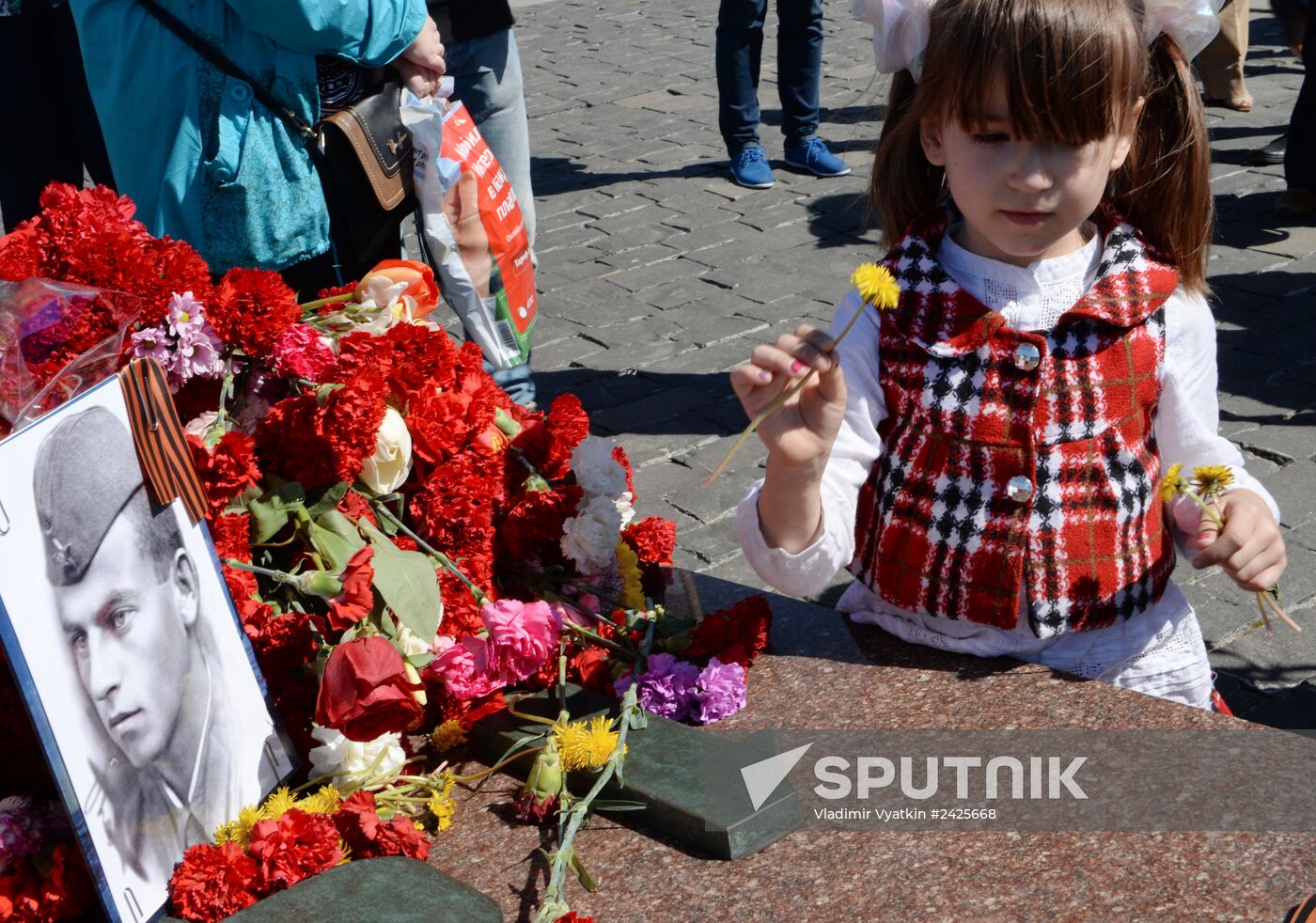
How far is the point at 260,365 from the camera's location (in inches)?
71.3

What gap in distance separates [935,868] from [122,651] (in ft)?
2.97

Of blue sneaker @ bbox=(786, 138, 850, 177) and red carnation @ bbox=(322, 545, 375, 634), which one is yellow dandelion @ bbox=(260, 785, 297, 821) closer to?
red carnation @ bbox=(322, 545, 375, 634)

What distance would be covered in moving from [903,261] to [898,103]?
0.25 m

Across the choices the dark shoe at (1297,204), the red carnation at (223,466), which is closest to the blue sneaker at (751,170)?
the dark shoe at (1297,204)

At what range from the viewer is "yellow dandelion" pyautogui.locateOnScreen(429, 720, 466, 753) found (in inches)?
71.0

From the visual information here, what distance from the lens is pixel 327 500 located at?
1762mm

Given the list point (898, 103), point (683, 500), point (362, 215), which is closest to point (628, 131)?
point (683, 500)

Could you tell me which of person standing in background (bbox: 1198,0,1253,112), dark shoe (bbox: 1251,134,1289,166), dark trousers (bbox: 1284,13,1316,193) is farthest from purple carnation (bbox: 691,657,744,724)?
person standing in background (bbox: 1198,0,1253,112)

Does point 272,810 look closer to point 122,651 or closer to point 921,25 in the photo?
point 122,651

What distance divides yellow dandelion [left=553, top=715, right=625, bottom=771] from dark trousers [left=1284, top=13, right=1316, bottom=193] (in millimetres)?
4681

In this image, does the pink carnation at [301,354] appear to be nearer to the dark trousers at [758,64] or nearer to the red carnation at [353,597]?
the red carnation at [353,597]

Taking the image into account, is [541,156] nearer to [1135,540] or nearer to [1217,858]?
[1135,540]

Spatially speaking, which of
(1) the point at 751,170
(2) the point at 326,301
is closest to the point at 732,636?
(2) the point at 326,301

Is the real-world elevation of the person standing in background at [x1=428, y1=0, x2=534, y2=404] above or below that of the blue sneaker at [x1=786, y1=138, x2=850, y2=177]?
above
